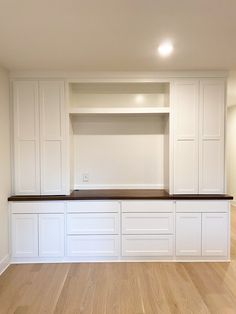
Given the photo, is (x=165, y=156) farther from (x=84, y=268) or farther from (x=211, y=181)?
(x=84, y=268)

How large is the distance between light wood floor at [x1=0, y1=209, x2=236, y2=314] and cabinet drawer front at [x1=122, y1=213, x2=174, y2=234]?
1.39ft

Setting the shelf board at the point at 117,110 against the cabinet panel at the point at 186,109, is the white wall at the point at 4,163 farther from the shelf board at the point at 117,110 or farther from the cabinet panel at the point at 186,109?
the cabinet panel at the point at 186,109

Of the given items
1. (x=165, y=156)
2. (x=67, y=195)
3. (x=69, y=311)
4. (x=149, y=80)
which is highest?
(x=149, y=80)

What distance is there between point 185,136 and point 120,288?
2.02 metres

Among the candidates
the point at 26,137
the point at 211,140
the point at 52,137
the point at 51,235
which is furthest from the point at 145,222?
the point at 26,137

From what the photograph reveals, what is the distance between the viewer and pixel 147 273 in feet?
9.98

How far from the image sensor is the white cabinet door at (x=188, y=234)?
3.34 meters

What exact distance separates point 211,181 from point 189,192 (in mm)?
329

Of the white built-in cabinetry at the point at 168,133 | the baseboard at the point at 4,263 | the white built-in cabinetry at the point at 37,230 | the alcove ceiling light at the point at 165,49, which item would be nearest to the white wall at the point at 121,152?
the white built-in cabinetry at the point at 168,133

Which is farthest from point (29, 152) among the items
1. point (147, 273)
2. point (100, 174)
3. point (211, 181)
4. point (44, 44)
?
point (211, 181)

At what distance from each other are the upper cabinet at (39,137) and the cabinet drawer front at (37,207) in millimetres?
179

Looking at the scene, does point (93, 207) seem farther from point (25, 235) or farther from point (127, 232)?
point (25, 235)

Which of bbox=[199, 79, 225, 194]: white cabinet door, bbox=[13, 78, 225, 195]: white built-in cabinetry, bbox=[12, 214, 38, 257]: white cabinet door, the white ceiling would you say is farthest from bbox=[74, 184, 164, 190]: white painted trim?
the white ceiling

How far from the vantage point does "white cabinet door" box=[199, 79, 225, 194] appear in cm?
340
